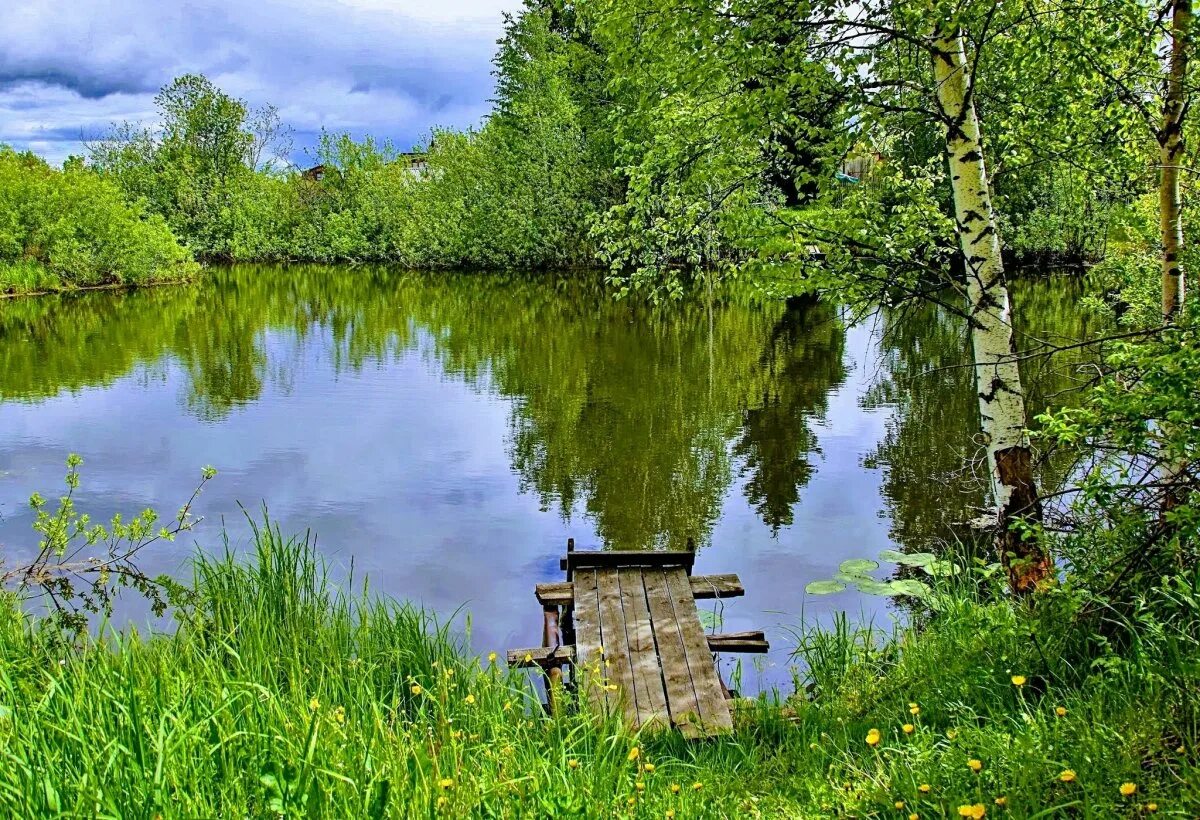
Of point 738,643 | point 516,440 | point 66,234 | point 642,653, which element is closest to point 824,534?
point 738,643

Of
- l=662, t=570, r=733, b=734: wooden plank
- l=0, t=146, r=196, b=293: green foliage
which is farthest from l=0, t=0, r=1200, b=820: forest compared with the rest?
l=0, t=146, r=196, b=293: green foliage

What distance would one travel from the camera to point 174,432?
568 inches

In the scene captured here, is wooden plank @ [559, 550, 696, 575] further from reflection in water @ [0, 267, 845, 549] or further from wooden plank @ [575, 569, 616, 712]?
reflection in water @ [0, 267, 845, 549]

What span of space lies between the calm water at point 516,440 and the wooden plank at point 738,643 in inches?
9.5

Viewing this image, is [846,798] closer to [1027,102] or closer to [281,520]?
[1027,102]

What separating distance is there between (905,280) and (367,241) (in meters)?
57.5

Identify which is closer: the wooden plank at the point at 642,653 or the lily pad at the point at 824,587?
the wooden plank at the point at 642,653

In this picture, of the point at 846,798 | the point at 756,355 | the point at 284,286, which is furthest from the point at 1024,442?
the point at 284,286

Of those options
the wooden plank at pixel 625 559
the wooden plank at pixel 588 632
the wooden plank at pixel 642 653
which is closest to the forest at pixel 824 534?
the wooden plank at pixel 642 653

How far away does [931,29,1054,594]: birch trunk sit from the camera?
6.12 m

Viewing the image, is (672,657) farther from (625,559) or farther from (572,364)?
(572,364)

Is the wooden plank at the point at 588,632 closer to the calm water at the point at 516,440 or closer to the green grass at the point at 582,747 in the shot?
the calm water at the point at 516,440

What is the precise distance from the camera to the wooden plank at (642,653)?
5.68 m

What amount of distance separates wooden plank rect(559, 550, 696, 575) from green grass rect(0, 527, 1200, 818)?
291cm
